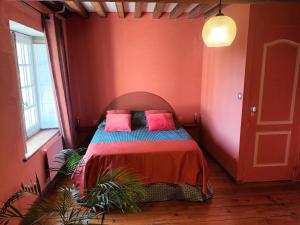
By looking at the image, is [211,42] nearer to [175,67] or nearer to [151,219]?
[151,219]

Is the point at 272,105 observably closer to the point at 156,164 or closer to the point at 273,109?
the point at 273,109

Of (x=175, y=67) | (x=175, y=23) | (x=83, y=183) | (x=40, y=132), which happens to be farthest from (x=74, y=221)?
(x=175, y=23)

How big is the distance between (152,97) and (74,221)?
285 centimetres

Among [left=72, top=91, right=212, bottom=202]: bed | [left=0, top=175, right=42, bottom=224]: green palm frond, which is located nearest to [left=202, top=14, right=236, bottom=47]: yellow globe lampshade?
[left=72, top=91, right=212, bottom=202]: bed

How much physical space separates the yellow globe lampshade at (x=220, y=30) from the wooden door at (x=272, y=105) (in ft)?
3.46

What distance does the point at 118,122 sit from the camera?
11.3 feet

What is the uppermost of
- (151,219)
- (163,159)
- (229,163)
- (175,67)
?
(175,67)

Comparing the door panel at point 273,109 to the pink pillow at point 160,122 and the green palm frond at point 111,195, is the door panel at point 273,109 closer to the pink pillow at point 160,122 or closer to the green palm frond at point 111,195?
the pink pillow at point 160,122

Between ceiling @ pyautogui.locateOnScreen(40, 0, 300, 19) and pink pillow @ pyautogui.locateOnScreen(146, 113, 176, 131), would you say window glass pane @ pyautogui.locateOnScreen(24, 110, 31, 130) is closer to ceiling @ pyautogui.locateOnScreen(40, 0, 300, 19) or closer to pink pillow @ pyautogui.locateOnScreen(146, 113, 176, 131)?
ceiling @ pyautogui.locateOnScreen(40, 0, 300, 19)

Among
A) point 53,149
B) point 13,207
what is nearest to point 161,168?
point 53,149

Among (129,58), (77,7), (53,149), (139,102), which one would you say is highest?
(77,7)

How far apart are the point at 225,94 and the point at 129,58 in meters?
1.69

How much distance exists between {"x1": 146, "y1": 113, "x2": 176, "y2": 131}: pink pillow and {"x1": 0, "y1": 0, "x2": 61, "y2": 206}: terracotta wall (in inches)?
67.8

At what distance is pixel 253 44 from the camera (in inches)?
103
